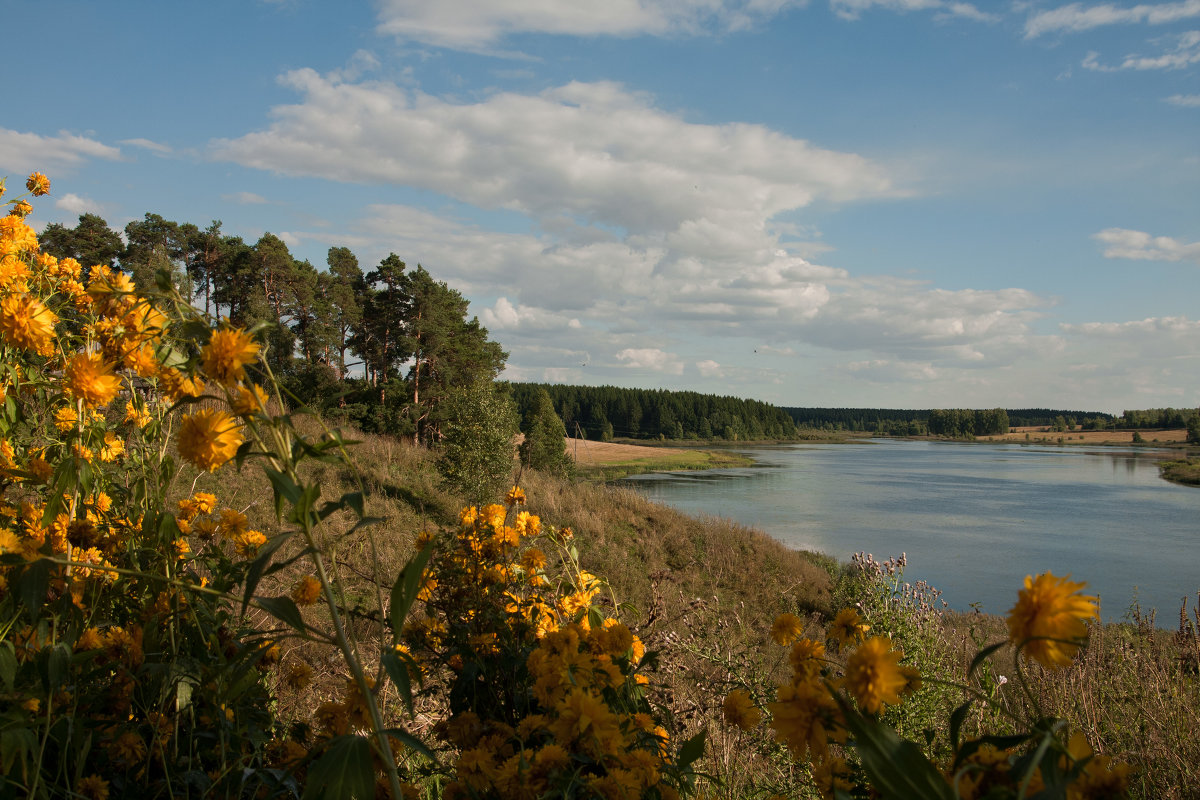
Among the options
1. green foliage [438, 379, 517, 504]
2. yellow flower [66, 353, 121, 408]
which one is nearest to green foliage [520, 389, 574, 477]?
green foliage [438, 379, 517, 504]

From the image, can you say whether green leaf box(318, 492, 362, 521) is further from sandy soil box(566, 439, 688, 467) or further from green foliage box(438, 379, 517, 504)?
sandy soil box(566, 439, 688, 467)

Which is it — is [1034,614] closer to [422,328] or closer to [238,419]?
[238,419]

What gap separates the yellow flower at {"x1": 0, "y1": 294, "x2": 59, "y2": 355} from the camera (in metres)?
1.28

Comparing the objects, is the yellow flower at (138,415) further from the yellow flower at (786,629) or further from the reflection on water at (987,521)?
the reflection on water at (987,521)

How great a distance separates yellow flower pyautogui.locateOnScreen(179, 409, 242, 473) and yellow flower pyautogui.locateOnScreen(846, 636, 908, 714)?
0.77m

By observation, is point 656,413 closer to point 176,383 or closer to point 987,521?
point 987,521

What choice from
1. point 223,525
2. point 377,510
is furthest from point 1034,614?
point 377,510

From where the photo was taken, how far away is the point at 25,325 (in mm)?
1279

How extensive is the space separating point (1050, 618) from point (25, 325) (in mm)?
1746

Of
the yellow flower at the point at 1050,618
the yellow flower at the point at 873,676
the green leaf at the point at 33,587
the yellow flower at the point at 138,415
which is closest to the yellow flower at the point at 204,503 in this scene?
the yellow flower at the point at 138,415

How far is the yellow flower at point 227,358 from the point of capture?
75 cm

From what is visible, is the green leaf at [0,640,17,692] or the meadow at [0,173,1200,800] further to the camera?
the green leaf at [0,640,17,692]

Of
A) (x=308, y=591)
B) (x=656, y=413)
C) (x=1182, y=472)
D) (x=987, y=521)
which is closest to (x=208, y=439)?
(x=308, y=591)

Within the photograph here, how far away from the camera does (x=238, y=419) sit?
857 mm
